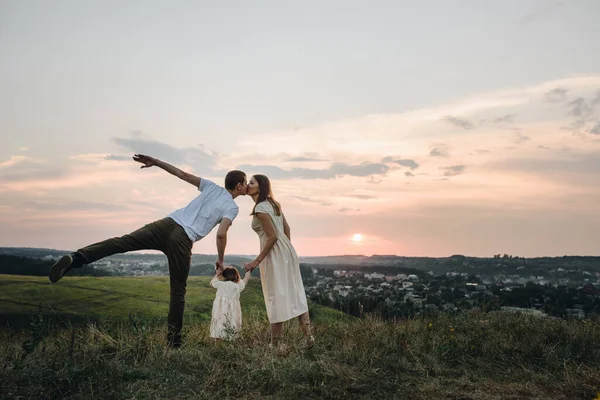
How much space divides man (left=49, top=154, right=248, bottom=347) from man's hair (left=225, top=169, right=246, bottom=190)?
114 mm

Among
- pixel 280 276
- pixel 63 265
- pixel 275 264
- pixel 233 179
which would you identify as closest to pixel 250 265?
pixel 275 264

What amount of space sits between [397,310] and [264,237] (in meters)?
3.84

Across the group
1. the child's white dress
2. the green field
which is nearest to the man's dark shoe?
the child's white dress

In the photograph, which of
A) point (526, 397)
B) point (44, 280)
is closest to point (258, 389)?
point (526, 397)

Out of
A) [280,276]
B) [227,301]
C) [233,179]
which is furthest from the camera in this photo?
[227,301]

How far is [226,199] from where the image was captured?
21.9 ft

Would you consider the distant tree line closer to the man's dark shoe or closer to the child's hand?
the man's dark shoe

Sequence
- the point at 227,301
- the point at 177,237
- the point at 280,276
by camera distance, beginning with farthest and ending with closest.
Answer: the point at 227,301
the point at 280,276
the point at 177,237

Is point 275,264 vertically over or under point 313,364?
over

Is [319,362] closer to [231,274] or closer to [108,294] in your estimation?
[231,274]

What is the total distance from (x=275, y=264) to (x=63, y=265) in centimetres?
259

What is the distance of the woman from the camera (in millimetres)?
6598

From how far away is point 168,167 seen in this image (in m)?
6.87

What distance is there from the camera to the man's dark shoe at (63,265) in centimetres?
598
